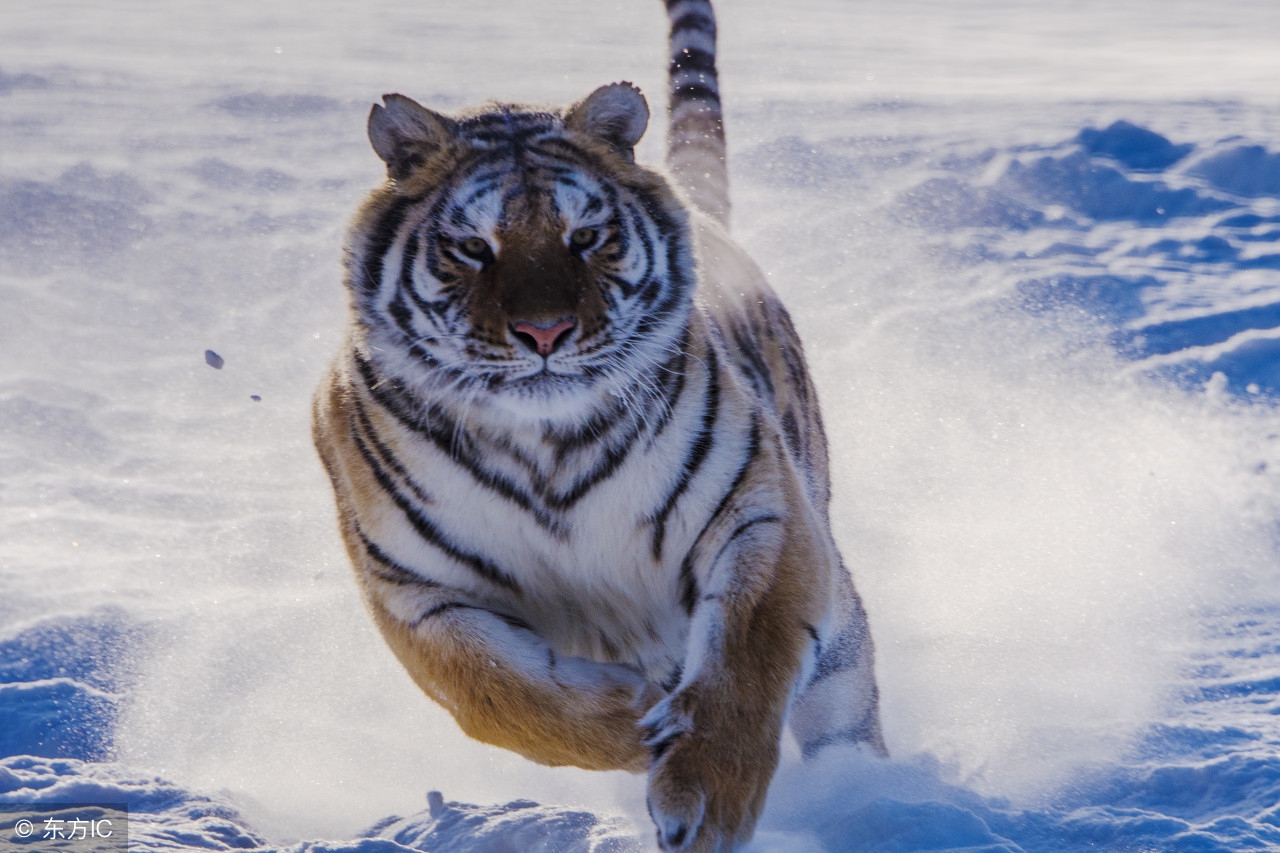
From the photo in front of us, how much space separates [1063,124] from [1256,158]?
1390 mm

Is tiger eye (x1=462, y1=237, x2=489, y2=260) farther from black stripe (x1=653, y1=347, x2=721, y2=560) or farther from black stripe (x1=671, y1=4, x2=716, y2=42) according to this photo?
black stripe (x1=671, y1=4, x2=716, y2=42)

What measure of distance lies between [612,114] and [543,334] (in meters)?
0.52

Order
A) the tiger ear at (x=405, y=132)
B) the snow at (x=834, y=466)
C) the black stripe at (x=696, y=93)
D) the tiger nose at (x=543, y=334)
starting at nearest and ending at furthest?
the tiger nose at (x=543, y=334), the tiger ear at (x=405, y=132), the snow at (x=834, y=466), the black stripe at (x=696, y=93)

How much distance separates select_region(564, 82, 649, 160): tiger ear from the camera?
2.29m

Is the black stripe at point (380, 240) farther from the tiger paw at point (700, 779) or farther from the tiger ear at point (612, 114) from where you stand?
the tiger paw at point (700, 779)

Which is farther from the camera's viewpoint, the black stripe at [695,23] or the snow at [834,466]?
the black stripe at [695,23]

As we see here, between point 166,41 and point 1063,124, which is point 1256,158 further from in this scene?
point 166,41

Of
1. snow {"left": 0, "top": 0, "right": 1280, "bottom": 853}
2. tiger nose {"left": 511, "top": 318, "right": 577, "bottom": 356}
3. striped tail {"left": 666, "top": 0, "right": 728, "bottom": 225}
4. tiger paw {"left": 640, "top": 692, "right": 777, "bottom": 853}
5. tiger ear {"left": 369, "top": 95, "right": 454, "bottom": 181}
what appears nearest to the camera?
tiger paw {"left": 640, "top": 692, "right": 777, "bottom": 853}

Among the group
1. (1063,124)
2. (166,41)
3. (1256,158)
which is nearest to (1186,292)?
(1256,158)

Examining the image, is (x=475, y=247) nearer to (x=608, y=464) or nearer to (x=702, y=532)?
(x=608, y=464)

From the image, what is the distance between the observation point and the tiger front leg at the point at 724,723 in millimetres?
1854

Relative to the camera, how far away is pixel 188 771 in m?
2.92

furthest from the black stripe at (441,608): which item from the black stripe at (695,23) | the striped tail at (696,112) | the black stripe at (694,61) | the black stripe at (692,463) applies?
the black stripe at (695,23)

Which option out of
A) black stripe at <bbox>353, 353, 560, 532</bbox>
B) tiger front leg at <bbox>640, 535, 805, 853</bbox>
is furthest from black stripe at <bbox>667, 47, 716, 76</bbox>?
tiger front leg at <bbox>640, 535, 805, 853</bbox>
